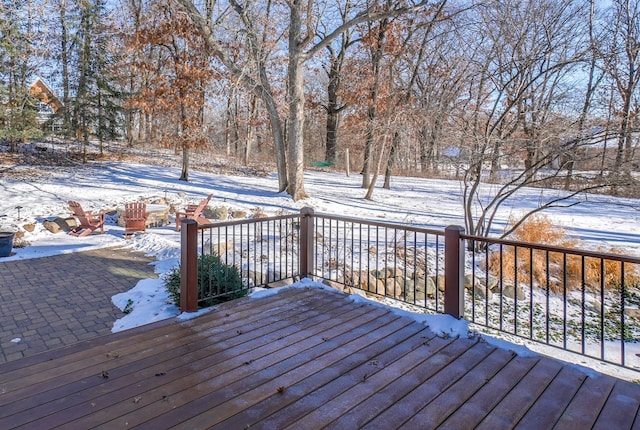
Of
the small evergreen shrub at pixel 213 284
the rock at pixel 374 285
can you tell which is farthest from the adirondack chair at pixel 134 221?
the rock at pixel 374 285

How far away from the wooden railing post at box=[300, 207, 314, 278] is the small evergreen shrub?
884 mm

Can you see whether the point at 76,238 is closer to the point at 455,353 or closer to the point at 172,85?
the point at 172,85

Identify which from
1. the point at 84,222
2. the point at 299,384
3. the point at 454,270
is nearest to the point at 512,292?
the point at 454,270

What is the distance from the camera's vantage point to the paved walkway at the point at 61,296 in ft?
11.6

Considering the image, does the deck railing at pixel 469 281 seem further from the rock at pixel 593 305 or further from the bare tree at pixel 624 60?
the bare tree at pixel 624 60

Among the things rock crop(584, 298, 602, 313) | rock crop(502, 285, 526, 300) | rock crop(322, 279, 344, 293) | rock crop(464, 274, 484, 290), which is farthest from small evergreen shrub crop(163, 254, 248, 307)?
rock crop(584, 298, 602, 313)

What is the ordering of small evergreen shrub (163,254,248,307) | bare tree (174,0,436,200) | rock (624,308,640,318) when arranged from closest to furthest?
small evergreen shrub (163,254,248,307), rock (624,308,640,318), bare tree (174,0,436,200)

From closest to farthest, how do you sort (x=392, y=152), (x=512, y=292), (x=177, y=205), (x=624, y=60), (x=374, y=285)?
(x=374, y=285) → (x=512, y=292) → (x=624, y=60) → (x=177, y=205) → (x=392, y=152)

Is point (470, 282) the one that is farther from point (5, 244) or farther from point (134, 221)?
point (5, 244)

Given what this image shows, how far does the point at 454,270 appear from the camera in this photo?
140 inches

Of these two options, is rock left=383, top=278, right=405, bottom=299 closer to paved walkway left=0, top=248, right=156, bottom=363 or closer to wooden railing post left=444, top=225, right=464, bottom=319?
wooden railing post left=444, top=225, right=464, bottom=319

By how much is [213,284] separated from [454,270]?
2485mm

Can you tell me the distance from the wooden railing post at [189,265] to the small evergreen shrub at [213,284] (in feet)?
0.58

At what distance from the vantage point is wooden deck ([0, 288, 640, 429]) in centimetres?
213
